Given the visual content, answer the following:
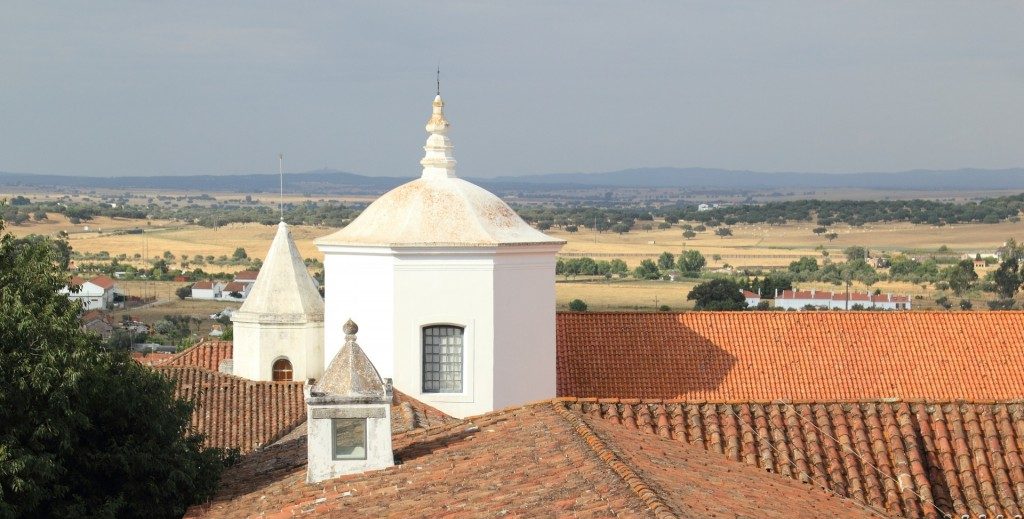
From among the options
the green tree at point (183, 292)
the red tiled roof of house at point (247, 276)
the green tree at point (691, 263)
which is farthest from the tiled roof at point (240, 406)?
the green tree at point (691, 263)

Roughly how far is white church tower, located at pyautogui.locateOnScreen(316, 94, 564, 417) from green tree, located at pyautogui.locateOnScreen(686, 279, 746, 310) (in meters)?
39.0

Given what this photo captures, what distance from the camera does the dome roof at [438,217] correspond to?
22922 mm

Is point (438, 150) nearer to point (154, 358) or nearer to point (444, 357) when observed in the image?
point (444, 357)

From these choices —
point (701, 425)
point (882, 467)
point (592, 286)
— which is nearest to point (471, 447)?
point (701, 425)

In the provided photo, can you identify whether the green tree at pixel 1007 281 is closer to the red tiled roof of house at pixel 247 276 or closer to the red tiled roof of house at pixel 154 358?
the red tiled roof of house at pixel 247 276

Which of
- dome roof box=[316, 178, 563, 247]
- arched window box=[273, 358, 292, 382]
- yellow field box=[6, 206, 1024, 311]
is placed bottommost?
yellow field box=[6, 206, 1024, 311]

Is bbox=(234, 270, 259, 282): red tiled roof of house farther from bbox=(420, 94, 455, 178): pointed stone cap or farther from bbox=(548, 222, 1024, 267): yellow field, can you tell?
bbox=(420, 94, 455, 178): pointed stone cap

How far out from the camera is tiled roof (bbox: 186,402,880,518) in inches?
465

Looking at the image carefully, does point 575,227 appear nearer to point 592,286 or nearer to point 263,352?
point 592,286

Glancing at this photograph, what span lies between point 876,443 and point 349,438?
5.24 m

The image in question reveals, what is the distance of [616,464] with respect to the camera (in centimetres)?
1264

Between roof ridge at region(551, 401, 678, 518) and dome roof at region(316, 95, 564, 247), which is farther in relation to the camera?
dome roof at region(316, 95, 564, 247)

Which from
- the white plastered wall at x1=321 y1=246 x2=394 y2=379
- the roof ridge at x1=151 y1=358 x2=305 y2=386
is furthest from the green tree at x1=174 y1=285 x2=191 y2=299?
the white plastered wall at x1=321 y1=246 x2=394 y2=379

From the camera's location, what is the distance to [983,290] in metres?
77.7
